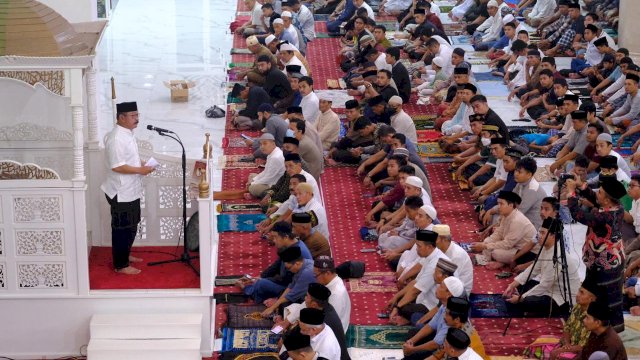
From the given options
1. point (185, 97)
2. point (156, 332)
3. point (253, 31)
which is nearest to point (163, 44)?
point (253, 31)

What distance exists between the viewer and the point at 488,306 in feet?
30.8

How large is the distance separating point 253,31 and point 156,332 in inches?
358

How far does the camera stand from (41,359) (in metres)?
8.73

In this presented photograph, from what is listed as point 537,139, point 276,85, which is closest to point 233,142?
point 276,85

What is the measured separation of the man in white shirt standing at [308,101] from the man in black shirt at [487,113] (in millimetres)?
1764

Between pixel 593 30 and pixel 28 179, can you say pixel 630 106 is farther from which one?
pixel 28 179

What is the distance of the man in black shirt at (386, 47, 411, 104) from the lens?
14.2m

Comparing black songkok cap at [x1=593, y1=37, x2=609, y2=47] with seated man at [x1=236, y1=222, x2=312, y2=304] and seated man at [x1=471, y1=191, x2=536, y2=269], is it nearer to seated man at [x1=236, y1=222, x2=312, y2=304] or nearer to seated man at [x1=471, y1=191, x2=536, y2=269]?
seated man at [x1=471, y1=191, x2=536, y2=269]

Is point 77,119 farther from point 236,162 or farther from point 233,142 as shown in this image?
point 233,142

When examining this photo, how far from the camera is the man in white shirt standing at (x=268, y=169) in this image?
36.9 feet

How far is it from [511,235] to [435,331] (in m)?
1.81

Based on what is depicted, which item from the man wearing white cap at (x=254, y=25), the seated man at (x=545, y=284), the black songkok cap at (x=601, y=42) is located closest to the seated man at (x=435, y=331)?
the seated man at (x=545, y=284)

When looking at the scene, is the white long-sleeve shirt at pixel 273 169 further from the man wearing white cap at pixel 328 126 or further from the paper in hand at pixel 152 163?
the paper in hand at pixel 152 163

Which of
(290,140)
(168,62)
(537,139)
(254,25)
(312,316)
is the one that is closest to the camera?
(312,316)
